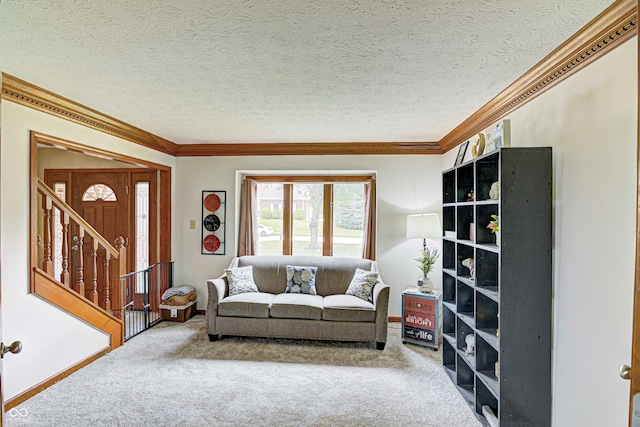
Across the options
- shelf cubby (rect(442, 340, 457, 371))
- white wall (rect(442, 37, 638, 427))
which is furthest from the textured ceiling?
shelf cubby (rect(442, 340, 457, 371))

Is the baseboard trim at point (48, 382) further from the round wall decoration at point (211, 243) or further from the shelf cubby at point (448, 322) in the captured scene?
the shelf cubby at point (448, 322)

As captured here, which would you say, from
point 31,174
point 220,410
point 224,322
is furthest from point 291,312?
point 31,174

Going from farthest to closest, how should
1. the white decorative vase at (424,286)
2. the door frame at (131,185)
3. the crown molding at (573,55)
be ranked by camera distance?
the door frame at (131,185)
the white decorative vase at (424,286)
the crown molding at (573,55)

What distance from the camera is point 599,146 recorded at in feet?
6.12

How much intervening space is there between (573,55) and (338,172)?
3211 millimetres

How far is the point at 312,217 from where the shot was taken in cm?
518

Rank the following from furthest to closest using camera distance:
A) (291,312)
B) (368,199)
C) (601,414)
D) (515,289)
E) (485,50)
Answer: (368,199) < (291,312) < (515,289) < (485,50) < (601,414)

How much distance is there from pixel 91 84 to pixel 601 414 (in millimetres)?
3898

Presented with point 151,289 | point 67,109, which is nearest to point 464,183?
point 67,109

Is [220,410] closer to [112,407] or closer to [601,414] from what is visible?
[112,407]

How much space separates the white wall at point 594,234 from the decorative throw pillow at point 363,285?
7.10ft

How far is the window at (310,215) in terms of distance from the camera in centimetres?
511

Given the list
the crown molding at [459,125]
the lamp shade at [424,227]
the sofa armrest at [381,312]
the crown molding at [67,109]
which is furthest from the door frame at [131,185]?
the lamp shade at [424,227]

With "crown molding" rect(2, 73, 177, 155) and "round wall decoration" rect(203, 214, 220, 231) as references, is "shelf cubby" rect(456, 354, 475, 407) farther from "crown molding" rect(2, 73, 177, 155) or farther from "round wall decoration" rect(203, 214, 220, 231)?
"crown molding" rect(2, 73, 177, 155)
